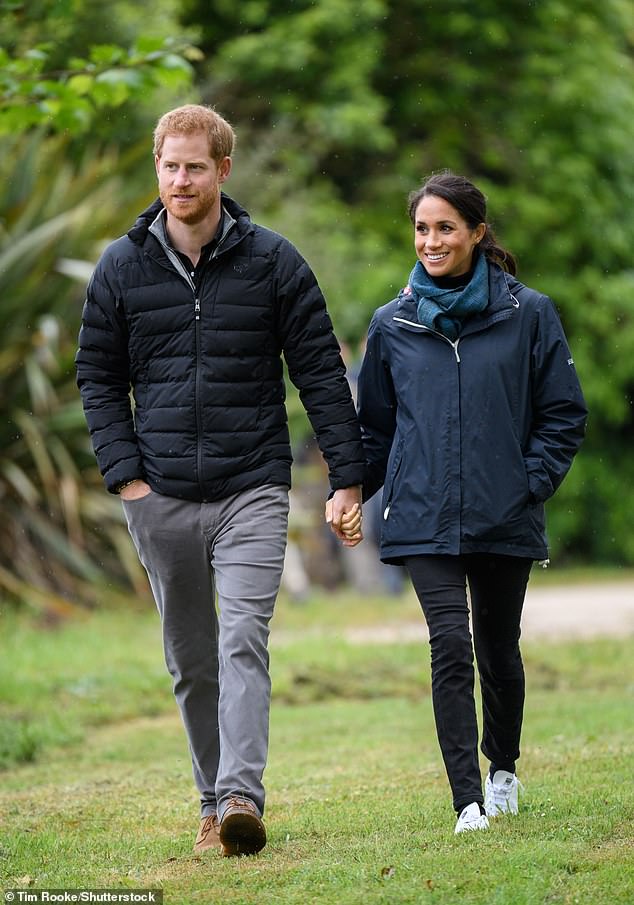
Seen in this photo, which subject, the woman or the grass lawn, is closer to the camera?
the grass lawn

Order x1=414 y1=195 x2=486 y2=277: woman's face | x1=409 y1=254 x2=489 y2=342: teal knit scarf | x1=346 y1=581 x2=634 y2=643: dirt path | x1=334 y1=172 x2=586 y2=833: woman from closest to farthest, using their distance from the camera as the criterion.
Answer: x1=334 y1=172 x2=586 y2=833: woman → x1=409 y1=254 x2=489 y2=342: teal knit scarf → x1=414 y1=195 x2=486 y2=277: woman's face → x1=346 y1=581 x2=634 y2=643: dirt path

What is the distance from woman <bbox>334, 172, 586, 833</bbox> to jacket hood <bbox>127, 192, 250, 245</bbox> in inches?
22.6

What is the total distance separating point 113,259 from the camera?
17.7 ft

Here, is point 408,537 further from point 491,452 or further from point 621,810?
point 621,810

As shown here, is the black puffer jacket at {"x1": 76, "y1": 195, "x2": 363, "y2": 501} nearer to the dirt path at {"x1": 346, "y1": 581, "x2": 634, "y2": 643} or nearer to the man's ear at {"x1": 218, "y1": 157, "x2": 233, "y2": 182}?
the man's ear at {"x1": 218, "y1": 157, "x2": 233, "y2": 182}

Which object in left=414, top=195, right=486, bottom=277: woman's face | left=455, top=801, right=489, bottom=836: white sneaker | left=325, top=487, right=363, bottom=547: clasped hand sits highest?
left=414, top=195, right=486, bottom=277: woman's face

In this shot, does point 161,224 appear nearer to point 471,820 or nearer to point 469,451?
point 469,451

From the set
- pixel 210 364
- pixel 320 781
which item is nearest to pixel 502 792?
pixel 320 781

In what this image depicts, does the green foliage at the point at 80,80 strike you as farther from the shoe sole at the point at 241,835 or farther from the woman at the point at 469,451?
the shoe sole at the point at 241,835

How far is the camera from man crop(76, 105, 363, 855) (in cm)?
527

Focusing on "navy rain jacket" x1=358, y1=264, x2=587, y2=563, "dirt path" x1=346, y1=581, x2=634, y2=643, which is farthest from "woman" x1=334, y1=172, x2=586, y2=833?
"dirt path" x1=346, y1=581, x2=634, y2=643

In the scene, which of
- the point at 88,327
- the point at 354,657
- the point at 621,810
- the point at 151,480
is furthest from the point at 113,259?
the point at 354,657

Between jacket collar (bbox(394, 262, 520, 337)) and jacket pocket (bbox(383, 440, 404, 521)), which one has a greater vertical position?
jacket collar (bbox(394, 262, 520, 337))

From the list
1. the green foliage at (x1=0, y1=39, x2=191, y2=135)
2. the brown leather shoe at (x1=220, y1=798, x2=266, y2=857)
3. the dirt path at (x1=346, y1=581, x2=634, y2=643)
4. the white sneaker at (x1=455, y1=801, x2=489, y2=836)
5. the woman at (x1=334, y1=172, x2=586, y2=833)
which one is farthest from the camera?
the dirt path at (x1=346, y1=581, x2=634, y2=643)
